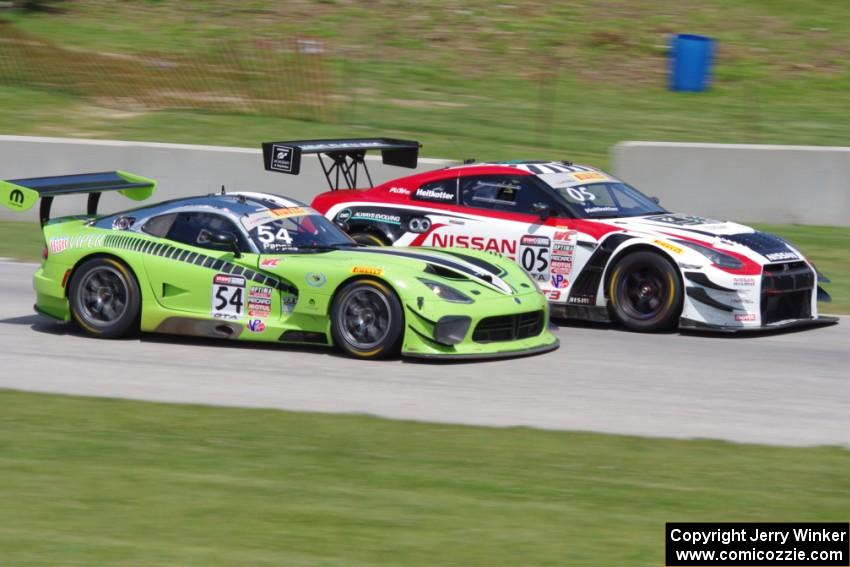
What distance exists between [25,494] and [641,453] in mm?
3305

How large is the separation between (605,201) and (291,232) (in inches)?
127

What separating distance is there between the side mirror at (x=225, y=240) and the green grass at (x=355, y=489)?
231cm

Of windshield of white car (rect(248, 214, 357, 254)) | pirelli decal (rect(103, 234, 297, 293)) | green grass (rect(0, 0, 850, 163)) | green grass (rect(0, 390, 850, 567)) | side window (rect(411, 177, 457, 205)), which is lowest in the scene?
green grass (rect(0, 390, 850, 567))

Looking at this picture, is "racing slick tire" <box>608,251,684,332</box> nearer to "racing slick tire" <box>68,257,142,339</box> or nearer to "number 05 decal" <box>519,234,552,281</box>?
"number 05 decal" <box>519,234,552,281</box>

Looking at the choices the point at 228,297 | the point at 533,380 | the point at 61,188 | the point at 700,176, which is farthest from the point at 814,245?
the point at 61,188

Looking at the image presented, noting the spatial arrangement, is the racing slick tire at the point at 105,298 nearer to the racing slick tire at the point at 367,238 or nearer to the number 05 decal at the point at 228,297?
the number 05 decal at the point at 228,297

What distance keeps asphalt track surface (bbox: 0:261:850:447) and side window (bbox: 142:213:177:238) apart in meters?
0.91

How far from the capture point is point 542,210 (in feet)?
39.5

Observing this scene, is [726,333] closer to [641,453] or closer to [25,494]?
[641,453]

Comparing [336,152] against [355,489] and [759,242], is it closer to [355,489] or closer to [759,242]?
[759,242]

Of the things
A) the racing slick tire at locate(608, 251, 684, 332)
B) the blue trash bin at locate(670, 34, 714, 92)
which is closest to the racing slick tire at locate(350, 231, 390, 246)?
the racing slick tire at locate(608, 251, 684, 332)

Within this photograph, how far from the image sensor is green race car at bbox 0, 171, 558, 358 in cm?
1003

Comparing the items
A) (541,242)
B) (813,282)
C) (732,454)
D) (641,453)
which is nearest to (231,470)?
(641,453)

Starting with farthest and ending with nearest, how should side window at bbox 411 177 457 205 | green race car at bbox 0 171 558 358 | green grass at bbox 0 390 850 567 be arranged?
side window at bbox 411 177 457 205, green race car at bbox 0 171 558 358, green grass at bbox 0 390 850 567
